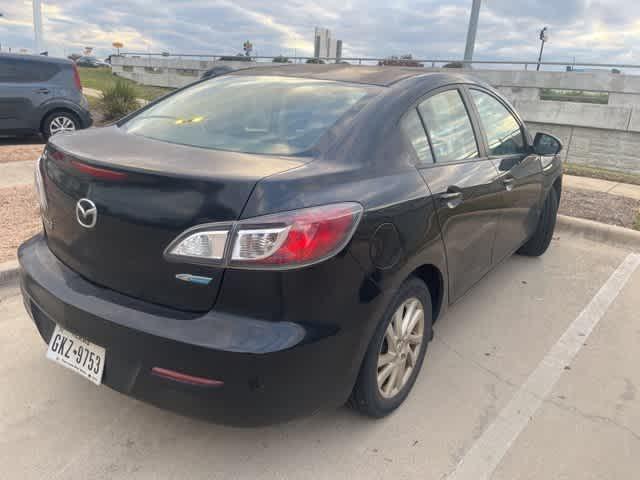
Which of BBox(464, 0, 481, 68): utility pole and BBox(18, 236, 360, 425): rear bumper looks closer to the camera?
BBox(18, 236, 360, 425): rear bumper

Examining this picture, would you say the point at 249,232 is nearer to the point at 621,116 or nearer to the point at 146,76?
the point at 621,116

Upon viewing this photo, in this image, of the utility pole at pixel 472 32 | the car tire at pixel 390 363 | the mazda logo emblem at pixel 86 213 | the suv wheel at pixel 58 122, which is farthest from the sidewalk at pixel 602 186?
the utility pole at pixel 472 32

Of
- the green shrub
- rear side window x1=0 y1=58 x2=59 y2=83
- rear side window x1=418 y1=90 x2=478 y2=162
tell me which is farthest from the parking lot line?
the green shrub

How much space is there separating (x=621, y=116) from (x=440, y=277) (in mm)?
14569

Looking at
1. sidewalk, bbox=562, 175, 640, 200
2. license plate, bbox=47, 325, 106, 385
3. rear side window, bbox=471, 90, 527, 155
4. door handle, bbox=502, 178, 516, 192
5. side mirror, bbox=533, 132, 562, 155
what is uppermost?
rear side window, bbox=471, 90, 527, 155

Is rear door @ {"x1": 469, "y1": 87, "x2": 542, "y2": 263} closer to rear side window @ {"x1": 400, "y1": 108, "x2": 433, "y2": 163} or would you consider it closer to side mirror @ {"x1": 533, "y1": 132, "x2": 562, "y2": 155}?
side mirror @ {"x1": 533, "y1": 132, "x2": 562, "y2": 155}

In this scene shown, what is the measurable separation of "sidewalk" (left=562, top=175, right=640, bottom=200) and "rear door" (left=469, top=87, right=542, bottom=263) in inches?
153

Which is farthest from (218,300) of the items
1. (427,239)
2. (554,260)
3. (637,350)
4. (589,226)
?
(589,226)

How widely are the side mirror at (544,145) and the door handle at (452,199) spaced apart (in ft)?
5.13

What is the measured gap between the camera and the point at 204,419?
1.95 metres

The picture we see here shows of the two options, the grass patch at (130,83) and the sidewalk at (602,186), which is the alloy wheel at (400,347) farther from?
the grass patch at (130,83)

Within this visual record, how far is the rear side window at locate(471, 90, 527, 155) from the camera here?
336 centimetres

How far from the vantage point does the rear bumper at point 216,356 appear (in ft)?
5.97

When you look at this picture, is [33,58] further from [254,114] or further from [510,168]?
[510,168]
